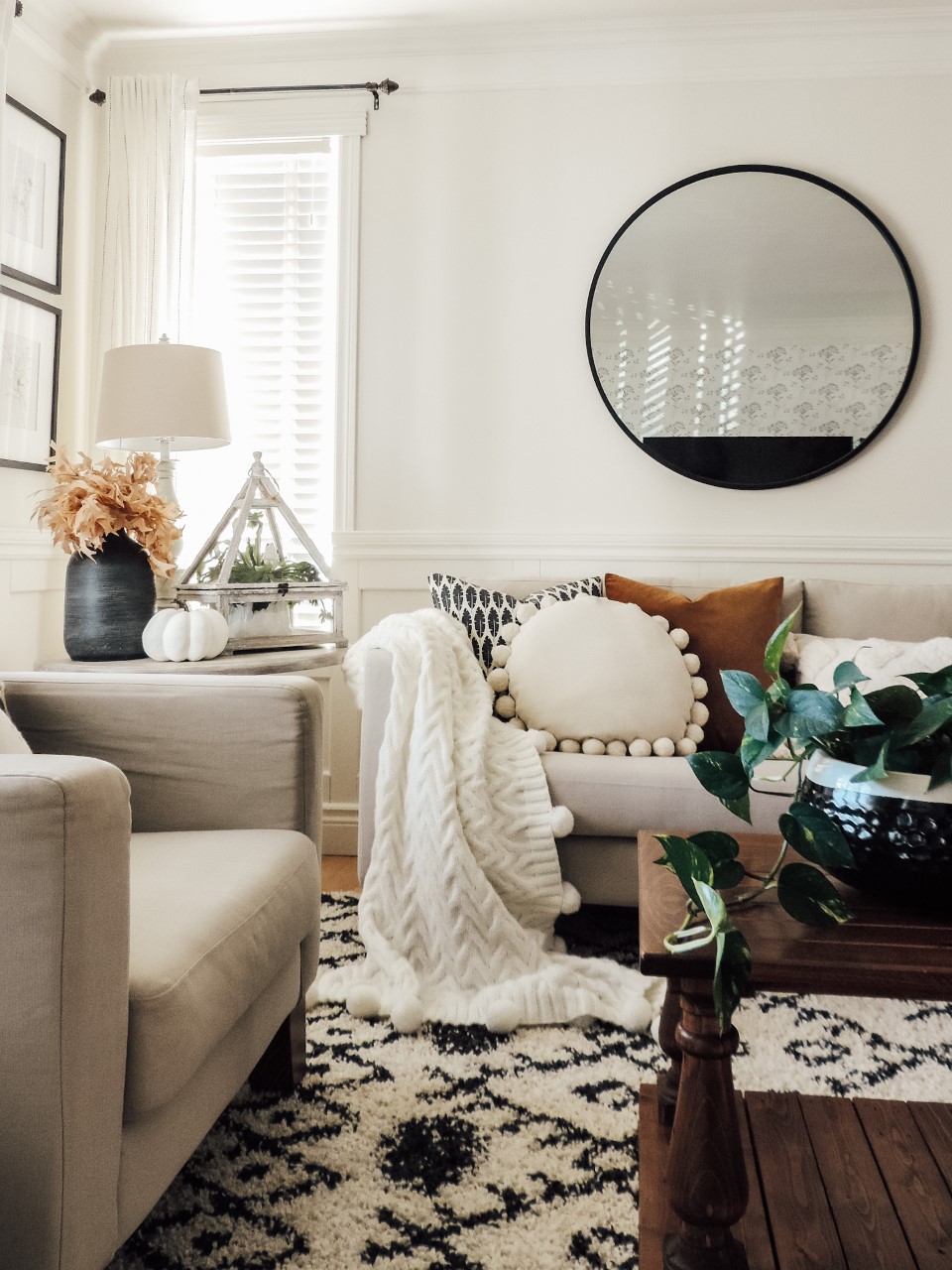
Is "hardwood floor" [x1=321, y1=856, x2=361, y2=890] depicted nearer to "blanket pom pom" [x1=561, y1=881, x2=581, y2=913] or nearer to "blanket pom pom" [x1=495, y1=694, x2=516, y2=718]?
"blanket pom pom" [x1=495, y1=694, x2=516, y2=718]

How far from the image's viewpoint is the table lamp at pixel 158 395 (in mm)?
Answer: 2646

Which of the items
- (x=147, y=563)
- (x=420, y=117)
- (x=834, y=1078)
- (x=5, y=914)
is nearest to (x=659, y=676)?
(x=834, y=1078)

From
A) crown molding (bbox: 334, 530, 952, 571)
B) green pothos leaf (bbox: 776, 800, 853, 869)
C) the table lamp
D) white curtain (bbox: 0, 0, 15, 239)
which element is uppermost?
white curtain (bbox: 0, 0, 15, 239)

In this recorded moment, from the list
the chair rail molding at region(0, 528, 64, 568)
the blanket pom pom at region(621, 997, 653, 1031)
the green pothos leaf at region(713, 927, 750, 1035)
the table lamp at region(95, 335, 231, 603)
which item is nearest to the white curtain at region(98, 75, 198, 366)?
the table lamp at region(95, 335, 231, 603)

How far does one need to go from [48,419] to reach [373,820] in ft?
5.56

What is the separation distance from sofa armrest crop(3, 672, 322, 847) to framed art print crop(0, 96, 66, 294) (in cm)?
A: 159

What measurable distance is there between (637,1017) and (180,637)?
1.31 metres

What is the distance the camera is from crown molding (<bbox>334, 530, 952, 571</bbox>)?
301 centimetres

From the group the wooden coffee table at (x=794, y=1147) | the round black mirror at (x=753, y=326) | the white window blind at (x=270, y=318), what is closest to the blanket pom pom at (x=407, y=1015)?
the wooden coffee table at (x=794, y=1147)

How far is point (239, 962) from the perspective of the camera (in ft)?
4.00

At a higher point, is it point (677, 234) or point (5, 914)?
point (677, 234)

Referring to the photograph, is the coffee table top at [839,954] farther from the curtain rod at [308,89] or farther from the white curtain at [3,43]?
the curtain rod at [308,89]

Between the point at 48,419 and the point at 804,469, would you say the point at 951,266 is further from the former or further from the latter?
the point at 48,419

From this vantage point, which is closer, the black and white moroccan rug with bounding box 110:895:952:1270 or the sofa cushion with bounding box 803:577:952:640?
the black and white moroccan rug with bounding box 110:895:952:1270
